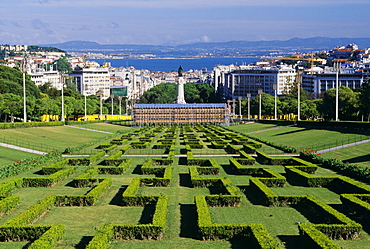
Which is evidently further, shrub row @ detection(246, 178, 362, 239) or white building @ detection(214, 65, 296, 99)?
white building @ detection(214, 65, 296, 99)

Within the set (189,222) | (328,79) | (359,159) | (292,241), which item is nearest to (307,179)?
(359,159)

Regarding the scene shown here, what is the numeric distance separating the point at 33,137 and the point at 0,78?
55.4 metres

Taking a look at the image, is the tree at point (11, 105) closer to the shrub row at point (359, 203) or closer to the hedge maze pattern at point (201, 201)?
the hedge maze pattern at point (201, 201)

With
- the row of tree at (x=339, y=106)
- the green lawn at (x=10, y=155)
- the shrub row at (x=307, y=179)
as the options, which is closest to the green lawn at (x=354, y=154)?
the shrub row at (x=307, y=179)

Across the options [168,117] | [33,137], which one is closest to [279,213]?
[33,137]

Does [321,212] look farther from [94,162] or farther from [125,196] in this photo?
[94,162]

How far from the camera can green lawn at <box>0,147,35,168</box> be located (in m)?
41.8

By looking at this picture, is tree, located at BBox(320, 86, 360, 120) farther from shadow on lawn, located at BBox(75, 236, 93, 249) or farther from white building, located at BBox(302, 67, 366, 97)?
shadow on lawn, located at BBox(75, 236, 93, 249)

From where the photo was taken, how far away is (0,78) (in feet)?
359

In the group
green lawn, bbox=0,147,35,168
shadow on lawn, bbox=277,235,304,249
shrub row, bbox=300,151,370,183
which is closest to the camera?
shadow on lawn, bbox=277,235,304,249

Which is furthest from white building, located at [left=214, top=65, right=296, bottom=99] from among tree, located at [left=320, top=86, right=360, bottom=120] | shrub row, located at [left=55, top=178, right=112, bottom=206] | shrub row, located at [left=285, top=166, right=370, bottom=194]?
shrub row, located at [left=55, top=178, right=112, bottom=206]

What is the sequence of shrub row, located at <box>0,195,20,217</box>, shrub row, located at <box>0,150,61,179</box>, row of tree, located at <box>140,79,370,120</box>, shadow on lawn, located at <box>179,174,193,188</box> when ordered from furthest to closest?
row of tree, located at <box>140,79,370,120</box> < shrub row, located at <box>0,150,61,179</box> < shadow on lawn, located at <box>179,174,193,188</box> < shrub row, located at <box>0,195,20,217</box>

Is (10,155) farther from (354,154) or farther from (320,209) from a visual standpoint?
(320,209)

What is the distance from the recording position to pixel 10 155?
44906 millimetres
